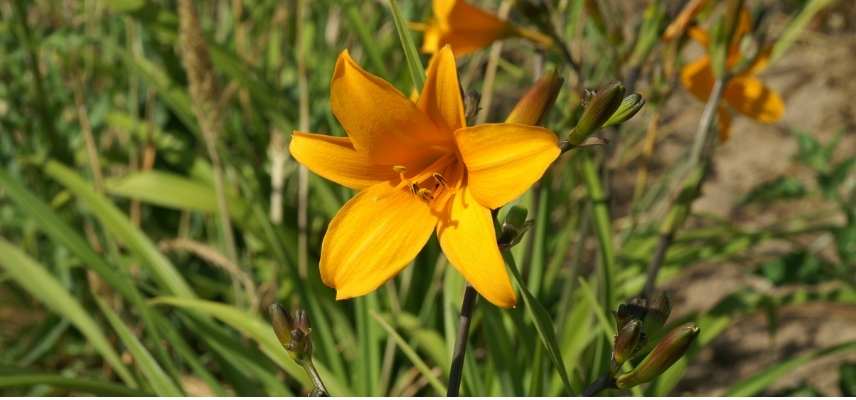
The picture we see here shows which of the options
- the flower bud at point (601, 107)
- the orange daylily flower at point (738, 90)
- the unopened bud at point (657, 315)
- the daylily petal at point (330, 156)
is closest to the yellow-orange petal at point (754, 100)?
the orange daylily flower at point (738, 90)

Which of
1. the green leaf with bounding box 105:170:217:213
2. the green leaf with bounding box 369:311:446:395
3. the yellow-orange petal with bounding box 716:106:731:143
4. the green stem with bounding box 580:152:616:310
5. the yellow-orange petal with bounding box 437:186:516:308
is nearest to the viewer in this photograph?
the yellow-orange petal with bounding box 437:186:516:308

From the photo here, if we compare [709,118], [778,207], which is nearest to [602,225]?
[709,118]

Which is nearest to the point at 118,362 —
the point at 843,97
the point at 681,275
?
the point at 681,275

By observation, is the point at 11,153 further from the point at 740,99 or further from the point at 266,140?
the point at 740,99

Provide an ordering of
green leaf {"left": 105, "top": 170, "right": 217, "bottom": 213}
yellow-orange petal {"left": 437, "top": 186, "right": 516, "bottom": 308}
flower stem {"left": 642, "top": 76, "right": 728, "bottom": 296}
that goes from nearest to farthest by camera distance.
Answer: yellow-orange petal {"left": 437, "top": 186, "right": 516, "bottom": 308} → flower stem {"left": 642, "top": 76, "right": 728, "bottom": 296} → green leaf {"left": 105, "top": 170, "right": 217, "bottom": 213}

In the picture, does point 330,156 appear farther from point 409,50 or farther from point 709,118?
point 709,118

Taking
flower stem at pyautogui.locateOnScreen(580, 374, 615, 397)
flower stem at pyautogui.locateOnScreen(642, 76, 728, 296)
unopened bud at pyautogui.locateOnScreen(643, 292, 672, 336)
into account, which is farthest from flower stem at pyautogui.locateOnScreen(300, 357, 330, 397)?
flower stem at pyautogui.locateOnScreen(642, 76, 728, 296)

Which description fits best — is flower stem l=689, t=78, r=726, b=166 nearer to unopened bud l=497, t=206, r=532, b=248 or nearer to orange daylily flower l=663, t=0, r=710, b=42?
orange daylily flower l=663, t=0, r=710, b=42
